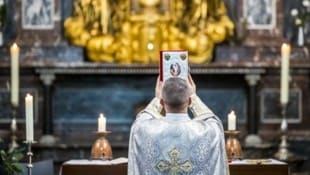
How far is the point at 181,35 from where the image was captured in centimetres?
1111

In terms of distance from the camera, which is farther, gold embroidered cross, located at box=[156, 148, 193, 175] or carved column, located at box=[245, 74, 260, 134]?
carved column, located at box=[245, 74, 260, 134]

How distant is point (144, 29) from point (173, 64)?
538cm

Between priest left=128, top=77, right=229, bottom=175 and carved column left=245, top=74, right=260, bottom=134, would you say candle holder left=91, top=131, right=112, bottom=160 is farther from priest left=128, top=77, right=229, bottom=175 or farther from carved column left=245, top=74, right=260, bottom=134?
carved column left=245, top=74, right=260, bottom=134

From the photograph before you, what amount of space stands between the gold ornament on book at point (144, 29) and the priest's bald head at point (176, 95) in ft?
18.2

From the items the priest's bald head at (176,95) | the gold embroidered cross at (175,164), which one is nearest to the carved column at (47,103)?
the gold embroidered cross at (175,164)

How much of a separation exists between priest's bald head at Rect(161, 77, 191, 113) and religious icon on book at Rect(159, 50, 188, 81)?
249 mm

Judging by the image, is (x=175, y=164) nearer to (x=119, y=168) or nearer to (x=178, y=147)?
(x=178, y=147)

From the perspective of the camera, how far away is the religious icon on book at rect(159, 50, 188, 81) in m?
5.70

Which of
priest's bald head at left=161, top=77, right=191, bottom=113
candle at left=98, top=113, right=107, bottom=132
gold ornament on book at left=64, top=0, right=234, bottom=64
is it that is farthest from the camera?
gold ornament on book at left=64, top=0, right=234, bottom=64

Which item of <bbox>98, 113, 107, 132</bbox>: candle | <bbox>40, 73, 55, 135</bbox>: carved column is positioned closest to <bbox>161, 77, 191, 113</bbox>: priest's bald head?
<bbox>98, 113, 107, 132</bbox>: candle

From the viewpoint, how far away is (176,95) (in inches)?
211

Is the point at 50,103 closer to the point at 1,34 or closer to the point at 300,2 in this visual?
the point at 1,34

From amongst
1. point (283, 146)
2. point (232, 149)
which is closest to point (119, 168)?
point (232, 149)

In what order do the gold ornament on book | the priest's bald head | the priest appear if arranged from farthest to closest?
the gold ornament on book < the priest < the priest's bald head
